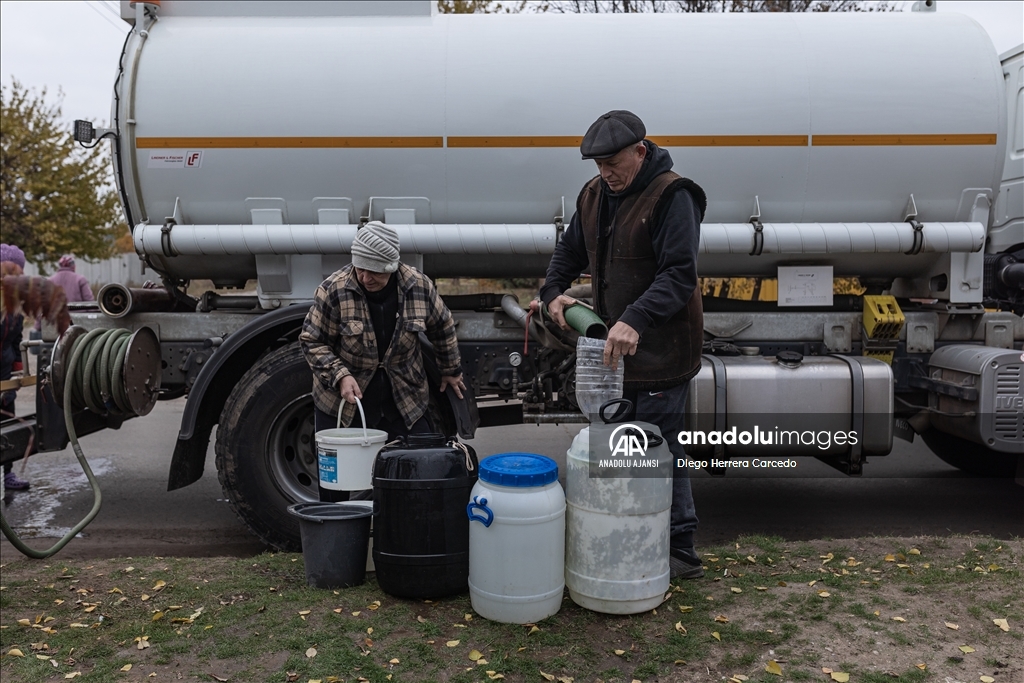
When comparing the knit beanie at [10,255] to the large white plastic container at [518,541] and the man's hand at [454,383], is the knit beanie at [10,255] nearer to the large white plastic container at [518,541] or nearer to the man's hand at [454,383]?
the man's hand at [454,383]

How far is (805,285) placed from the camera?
522 cm

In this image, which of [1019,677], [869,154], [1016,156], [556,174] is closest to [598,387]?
[556,174]

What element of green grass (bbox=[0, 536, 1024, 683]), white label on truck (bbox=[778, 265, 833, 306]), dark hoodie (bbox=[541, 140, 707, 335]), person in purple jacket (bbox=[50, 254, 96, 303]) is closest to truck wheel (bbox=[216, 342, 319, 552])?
green grass (bbox=[0, 536, 1024, 683])

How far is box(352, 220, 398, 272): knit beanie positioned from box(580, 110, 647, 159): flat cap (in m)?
1.09

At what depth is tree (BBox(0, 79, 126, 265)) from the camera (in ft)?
68.5

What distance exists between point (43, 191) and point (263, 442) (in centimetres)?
1977

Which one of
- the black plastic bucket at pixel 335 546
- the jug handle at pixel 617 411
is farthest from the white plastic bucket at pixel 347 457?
the jug handle at pixel 617 411

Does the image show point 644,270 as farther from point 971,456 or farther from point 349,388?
point 971,456

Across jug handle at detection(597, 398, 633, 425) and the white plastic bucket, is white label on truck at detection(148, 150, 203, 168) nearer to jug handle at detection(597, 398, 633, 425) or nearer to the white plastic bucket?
the white plastic bucket

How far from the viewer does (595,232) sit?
3.78 meters

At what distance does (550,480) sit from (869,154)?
292 cm

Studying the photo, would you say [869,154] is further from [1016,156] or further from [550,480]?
[550,480]

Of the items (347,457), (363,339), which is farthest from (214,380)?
(347,457)

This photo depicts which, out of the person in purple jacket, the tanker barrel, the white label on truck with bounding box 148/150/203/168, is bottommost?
the tanker barrel
